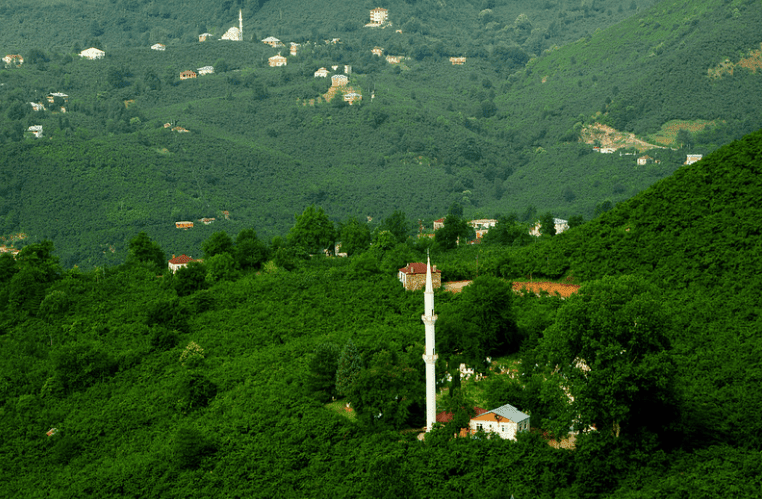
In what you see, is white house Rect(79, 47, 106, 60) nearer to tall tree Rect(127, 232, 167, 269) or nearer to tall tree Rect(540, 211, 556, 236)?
tall tree Rect(127, 232, 167, 269)

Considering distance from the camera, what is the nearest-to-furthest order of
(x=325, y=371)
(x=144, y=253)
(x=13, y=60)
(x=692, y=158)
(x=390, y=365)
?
(x=390, y=365), (x=325, y=371), (x=144, y=253), (x=692, y=158), (x=13, y=60)

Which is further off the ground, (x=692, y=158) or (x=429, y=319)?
(x=429, y=319)

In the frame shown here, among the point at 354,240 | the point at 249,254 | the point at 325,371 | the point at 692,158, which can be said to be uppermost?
the point at 692,158

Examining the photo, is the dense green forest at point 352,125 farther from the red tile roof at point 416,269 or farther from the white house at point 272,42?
the red tile roof at point 416,269

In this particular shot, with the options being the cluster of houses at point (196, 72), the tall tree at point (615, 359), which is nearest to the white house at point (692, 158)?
the tall tree at point (615, 359)

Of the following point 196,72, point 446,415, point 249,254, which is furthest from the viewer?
point 196,72

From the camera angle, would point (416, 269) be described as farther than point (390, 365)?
Yes

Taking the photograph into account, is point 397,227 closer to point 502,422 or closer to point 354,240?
point 354,240

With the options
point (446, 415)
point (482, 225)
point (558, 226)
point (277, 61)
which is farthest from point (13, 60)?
point (446, 415)
